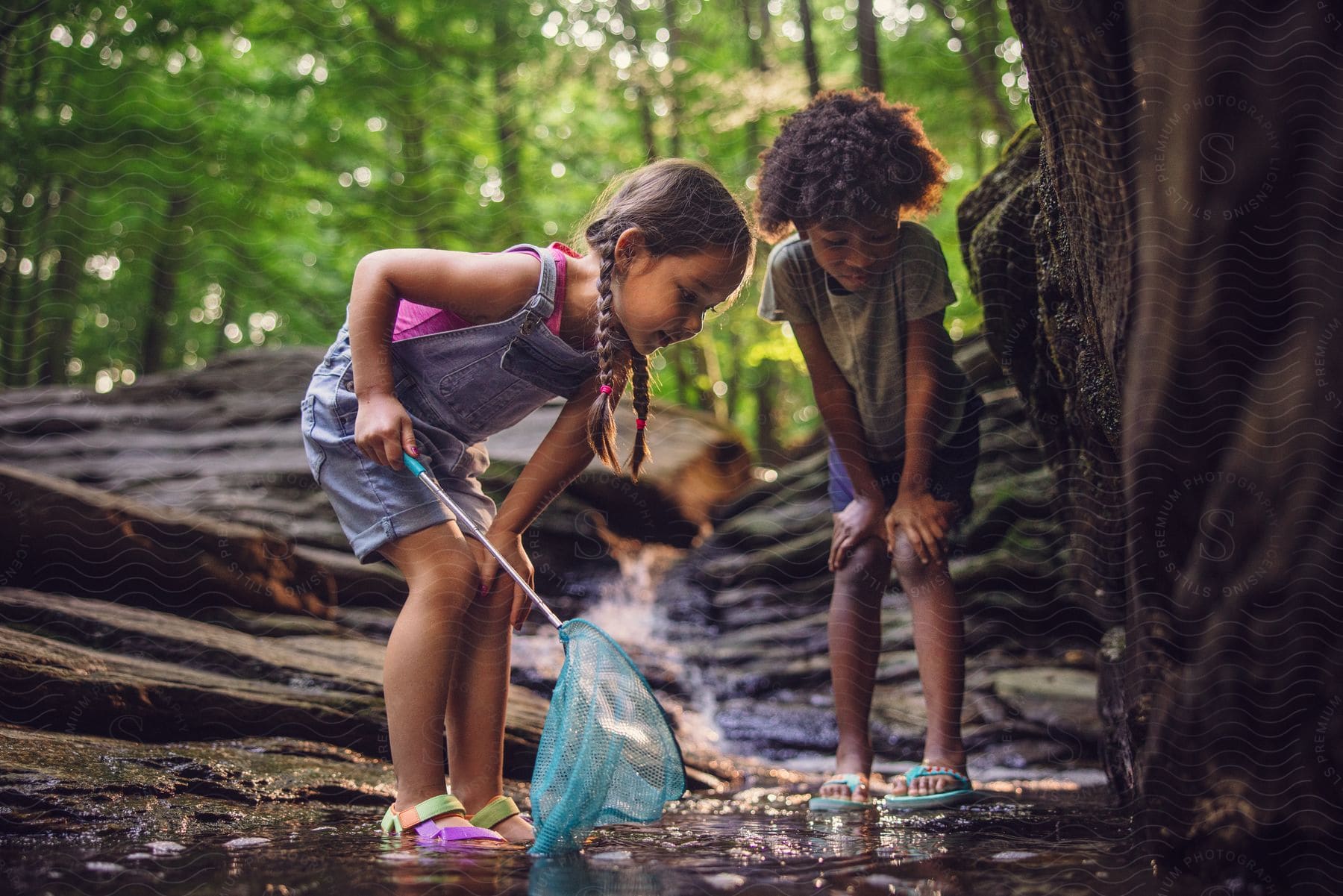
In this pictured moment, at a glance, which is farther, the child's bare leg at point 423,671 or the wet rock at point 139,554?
the wet rock at point 139,554

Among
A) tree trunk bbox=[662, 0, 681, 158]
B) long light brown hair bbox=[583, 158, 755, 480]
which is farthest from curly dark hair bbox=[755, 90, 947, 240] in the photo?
tree trunk bbox=[662, 0, 681, 158]

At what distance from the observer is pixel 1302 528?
123 cm

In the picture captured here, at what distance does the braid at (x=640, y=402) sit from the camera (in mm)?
1777

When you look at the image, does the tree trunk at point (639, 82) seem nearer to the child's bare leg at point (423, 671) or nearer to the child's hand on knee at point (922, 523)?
the child's hand on knee at point (922, 523)

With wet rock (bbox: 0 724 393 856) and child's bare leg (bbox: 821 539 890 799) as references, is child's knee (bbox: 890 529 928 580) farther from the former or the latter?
wet rock (bbox: 0 724 393 856)

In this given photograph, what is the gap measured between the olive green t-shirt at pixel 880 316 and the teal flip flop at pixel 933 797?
641 mm

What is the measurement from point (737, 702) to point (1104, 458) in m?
1.74

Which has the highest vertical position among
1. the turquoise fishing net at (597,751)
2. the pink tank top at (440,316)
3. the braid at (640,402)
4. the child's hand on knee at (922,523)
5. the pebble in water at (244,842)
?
the pink tank top at (440,316)

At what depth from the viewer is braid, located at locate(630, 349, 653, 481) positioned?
1777 mm

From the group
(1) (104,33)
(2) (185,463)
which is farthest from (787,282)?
(1) (104,33)

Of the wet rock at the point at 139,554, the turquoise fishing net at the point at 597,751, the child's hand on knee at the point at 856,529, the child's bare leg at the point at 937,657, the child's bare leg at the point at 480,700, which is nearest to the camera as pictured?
the turquoise fishing net at the point at 597,751

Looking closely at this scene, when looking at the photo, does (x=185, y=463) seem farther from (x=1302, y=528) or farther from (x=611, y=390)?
(x=1302, y=528)

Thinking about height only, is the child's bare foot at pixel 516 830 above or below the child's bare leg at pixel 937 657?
below

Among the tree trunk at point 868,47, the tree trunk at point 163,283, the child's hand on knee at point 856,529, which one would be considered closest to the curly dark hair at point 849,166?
the child's hand on knee at point 856,529
